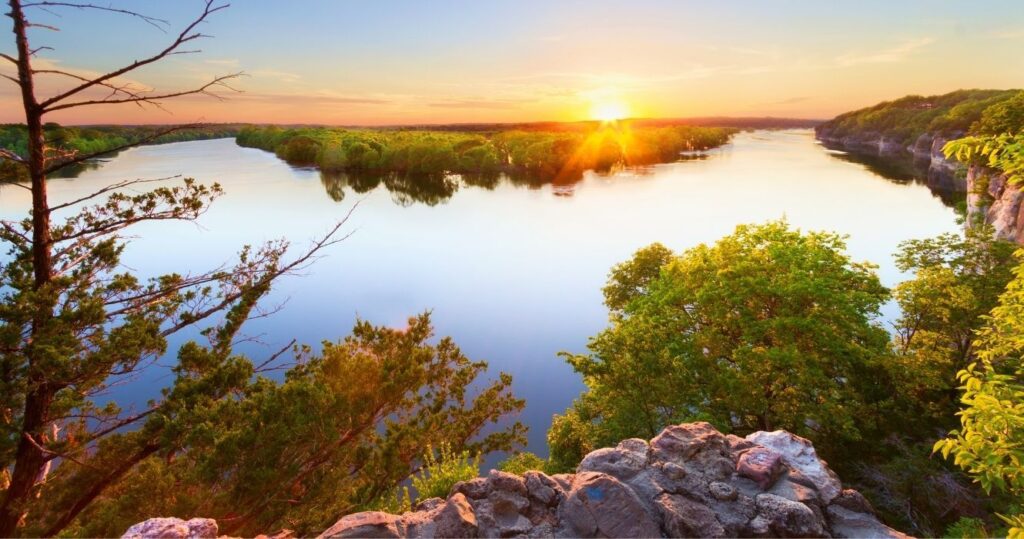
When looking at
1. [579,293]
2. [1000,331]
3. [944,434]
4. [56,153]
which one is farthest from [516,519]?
[579,293]

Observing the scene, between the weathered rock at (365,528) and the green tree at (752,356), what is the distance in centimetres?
869

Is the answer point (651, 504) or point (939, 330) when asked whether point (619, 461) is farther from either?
point (939, 330)

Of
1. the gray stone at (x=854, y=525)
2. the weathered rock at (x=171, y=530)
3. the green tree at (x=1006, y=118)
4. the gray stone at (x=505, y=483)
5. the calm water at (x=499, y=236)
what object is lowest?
the calm water at (x=499, y=236)

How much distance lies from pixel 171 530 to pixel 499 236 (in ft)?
142

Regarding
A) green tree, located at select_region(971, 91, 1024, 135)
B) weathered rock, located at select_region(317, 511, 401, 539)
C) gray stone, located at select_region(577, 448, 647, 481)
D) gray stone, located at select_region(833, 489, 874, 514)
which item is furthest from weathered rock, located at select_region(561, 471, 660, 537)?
green tree, located at select_region(971, 91, 1024, 135)

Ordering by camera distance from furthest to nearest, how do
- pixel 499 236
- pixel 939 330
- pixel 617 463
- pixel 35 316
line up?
pixel 499 236
pixel 939 330
pixel 35 316
pixel 617 463

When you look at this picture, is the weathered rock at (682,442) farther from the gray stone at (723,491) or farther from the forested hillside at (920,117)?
the forested hillside at (920,117)

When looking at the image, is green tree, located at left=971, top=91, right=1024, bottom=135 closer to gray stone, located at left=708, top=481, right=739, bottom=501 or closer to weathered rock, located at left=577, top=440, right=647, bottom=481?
gray stone, located at left=708, top=481, right=739, bottom=501

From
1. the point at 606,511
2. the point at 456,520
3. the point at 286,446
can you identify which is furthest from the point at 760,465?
the point at 286,446

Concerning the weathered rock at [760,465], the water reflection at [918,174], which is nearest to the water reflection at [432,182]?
the water reflection at [918,174]

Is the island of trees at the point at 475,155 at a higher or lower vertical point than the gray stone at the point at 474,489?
higher

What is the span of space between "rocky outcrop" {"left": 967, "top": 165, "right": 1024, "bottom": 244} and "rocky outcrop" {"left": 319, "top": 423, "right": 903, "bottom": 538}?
2812cm

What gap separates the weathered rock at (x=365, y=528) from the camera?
17.7 ft

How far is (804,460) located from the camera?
22.3 feet
